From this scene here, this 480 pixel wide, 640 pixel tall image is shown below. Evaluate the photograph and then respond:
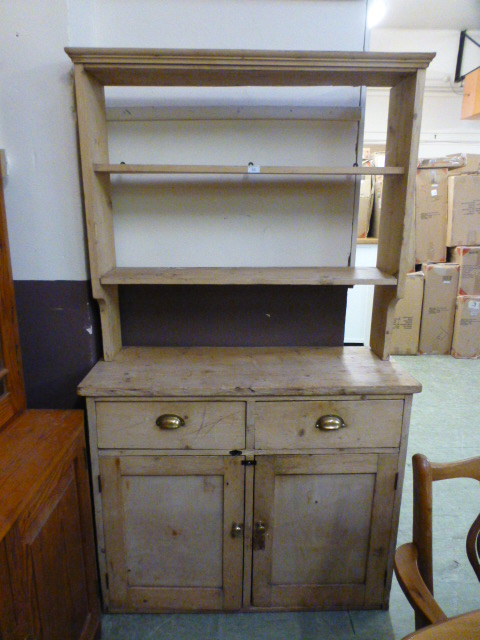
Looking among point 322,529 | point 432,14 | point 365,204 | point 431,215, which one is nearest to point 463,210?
point 431,215

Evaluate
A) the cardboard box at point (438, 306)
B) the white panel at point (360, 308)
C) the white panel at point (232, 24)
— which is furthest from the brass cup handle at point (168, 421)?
the cardboard box at point (438, 306)

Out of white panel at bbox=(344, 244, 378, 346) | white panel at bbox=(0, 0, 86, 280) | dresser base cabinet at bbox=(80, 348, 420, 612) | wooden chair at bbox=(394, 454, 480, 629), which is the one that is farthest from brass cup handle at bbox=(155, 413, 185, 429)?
white panel at bbox=(344, 244, 378, 346)

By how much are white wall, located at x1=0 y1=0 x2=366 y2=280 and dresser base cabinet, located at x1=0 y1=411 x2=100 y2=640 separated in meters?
0.56

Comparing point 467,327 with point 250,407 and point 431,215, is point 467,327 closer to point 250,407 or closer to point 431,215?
point 431,215

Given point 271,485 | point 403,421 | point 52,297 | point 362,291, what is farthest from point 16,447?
point 362,291

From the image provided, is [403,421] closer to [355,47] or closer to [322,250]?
[322,250]

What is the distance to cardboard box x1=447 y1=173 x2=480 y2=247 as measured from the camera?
394 centimetres

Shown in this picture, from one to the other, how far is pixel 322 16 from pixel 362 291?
264 cm

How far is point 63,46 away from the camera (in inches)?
52.0

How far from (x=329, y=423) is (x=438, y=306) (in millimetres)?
3288

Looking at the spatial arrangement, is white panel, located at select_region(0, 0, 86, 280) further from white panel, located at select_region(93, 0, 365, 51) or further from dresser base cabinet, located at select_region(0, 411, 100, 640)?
dresser base cabinet, located at select_region(0, 411, 100, 640)

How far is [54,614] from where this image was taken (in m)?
1.09

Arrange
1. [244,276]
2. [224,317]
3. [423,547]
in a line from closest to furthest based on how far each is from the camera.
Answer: [423,547]
[244,276]
[224,317]

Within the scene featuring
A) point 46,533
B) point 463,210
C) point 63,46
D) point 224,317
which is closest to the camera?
point 46,533
